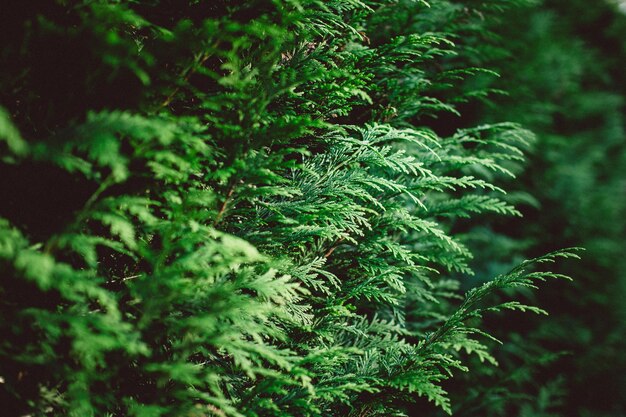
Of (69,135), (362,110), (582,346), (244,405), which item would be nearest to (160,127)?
(69,135)

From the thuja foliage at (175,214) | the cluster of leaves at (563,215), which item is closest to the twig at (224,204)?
the thuja foliage at (175,214)

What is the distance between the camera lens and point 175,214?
59.1 inches

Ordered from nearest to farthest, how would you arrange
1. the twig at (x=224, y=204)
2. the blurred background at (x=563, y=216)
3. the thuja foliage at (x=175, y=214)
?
1. the thuja foliage at (x=175, y=214)
2. the twig at (x=224, y=204)
3. the blurred background at (x=563, y=216)

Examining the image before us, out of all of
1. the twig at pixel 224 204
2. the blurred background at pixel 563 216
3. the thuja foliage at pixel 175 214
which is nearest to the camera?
the thuja foliage at pixel 175 214

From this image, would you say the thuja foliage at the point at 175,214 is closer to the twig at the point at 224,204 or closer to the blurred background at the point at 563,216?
the twig at the point at 224,204

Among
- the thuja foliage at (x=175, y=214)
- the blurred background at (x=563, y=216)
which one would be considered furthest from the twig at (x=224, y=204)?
the blurred background at (x=563, y=216)

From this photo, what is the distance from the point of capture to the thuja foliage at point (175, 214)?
4.23ft

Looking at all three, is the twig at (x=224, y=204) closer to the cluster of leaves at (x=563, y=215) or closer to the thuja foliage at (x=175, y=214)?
the thuja foliage at (x=175, y=214)

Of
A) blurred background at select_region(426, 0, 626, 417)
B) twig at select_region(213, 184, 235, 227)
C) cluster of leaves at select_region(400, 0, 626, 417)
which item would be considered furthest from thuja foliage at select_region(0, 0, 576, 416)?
cluster of leaves at select_region(400, 0, 626, 417)

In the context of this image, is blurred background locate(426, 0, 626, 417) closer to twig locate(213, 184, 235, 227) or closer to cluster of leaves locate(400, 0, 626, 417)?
cluster of leaves locate(400, 0, 626, 417)

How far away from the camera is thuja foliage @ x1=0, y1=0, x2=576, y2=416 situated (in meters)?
1.29

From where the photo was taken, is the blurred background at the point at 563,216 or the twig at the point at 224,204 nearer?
the twig at the point at 224,204

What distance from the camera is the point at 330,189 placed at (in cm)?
195

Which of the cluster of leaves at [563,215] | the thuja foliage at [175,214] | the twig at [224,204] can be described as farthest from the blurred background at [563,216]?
the twig at [224,204]
